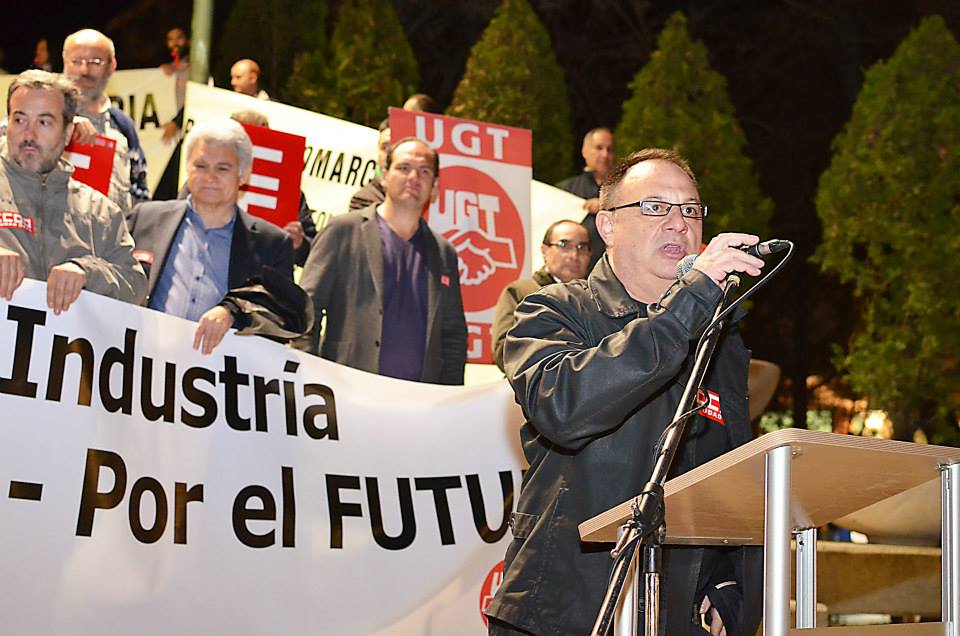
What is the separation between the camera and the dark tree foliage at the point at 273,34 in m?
15.1

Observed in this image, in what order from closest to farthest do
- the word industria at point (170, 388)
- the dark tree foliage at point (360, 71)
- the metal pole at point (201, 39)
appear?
the word industria at point (170, 388) < the metal pole at point (201, 39) < the dark tree foliage at point (360, 71)

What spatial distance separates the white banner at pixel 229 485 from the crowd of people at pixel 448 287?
0.64 ft

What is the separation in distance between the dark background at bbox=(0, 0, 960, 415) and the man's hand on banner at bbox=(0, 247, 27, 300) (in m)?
13.1

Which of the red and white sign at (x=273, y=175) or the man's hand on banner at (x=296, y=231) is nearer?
the red and white sign at (x=273, y=175)

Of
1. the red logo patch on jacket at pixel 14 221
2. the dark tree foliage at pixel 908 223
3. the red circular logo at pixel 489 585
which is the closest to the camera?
the red logo patch on jacket at pixel 14 221

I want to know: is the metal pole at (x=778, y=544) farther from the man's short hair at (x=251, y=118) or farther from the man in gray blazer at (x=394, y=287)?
the man's short hair at (x=251, y=118)

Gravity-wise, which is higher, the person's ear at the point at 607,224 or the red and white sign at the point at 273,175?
the red and white sign at the point at 273,175

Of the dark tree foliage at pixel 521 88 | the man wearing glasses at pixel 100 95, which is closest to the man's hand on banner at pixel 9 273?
the man wearing glasses at pixel 100 95

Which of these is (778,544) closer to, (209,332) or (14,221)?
(209,332)

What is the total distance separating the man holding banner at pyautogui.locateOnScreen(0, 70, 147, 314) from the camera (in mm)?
4930

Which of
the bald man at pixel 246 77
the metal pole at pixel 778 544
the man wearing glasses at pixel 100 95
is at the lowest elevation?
the metal pole at pixel 778 544

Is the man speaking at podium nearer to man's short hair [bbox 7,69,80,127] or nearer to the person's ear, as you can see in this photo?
the person's ear

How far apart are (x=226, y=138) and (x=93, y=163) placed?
34.4 inches

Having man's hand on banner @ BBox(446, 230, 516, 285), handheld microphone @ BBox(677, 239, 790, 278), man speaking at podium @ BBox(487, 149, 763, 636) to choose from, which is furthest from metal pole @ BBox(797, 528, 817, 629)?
man's hand on banner @ BBox(446, 230, 516, 285)
